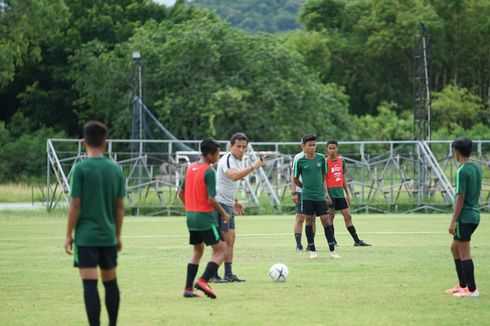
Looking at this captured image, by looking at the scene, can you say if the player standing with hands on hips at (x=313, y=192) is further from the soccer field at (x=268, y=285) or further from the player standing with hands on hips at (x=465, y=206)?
the player standing with hands on hips at (x=465, y=206)

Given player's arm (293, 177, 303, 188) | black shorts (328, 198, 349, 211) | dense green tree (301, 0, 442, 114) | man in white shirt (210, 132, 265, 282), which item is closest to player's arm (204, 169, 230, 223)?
man in white shirt (210, 132, 265, 282)

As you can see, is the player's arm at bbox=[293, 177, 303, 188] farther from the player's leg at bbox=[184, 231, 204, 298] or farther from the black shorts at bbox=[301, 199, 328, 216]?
the player's leg at bbox=[184, 231, 204, 298]

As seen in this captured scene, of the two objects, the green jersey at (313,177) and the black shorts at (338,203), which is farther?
the black shorts at (338,203)

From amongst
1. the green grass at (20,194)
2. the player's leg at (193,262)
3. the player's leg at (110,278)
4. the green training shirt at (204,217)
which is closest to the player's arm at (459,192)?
the green training shirt at (204,217)

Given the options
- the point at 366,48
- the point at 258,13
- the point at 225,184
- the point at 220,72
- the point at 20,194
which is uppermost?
the point at 258,13

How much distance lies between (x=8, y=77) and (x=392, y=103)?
36026 millimetres

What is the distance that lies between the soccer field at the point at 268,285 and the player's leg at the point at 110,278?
0.89 meters

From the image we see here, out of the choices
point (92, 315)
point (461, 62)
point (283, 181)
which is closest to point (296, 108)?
point (283, 181)

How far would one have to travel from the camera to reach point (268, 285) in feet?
47.8

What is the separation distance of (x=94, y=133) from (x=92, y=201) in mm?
631

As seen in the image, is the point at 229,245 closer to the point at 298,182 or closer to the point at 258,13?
the point at 298,182

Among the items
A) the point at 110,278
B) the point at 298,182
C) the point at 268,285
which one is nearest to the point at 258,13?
the point at 298,182

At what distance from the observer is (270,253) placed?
1991cm

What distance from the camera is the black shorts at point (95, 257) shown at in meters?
10.1
